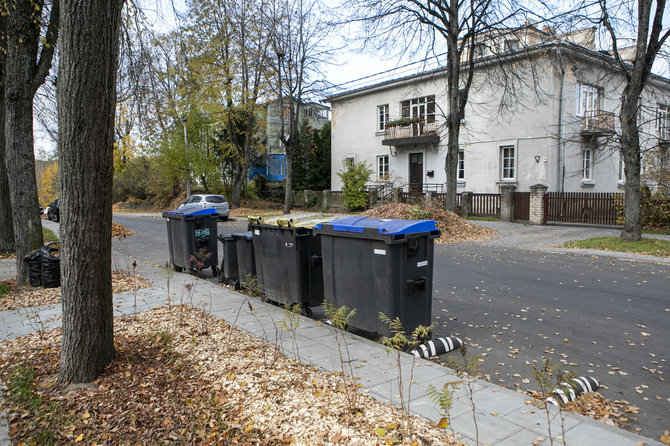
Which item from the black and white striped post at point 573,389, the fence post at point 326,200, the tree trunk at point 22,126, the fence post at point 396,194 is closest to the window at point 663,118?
the fence post at point 396,194

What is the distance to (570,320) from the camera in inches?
248

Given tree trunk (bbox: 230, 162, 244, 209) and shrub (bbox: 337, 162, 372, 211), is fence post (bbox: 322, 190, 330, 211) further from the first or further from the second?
tree trunk (bbox: 230, 162, 244, 209)

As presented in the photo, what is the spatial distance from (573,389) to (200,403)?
3102 millimetres

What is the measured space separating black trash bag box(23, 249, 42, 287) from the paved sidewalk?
1.76m

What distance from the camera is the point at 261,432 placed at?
130 inches

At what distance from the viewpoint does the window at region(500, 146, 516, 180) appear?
24928 mm

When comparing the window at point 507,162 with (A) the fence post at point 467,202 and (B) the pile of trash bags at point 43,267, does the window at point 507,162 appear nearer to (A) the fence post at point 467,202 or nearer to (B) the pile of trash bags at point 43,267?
(A) the fence post at point 467,202

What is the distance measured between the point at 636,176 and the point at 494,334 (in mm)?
11257

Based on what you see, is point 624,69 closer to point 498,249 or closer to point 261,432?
point 498,249

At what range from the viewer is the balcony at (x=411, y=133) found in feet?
89.8

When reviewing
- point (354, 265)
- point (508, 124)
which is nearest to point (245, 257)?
point (354, 265)

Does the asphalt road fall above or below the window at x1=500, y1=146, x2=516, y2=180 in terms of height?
below

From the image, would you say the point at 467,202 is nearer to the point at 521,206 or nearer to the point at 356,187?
the point at 521,206

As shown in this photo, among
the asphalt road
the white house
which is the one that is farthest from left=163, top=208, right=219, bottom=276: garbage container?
the white house
